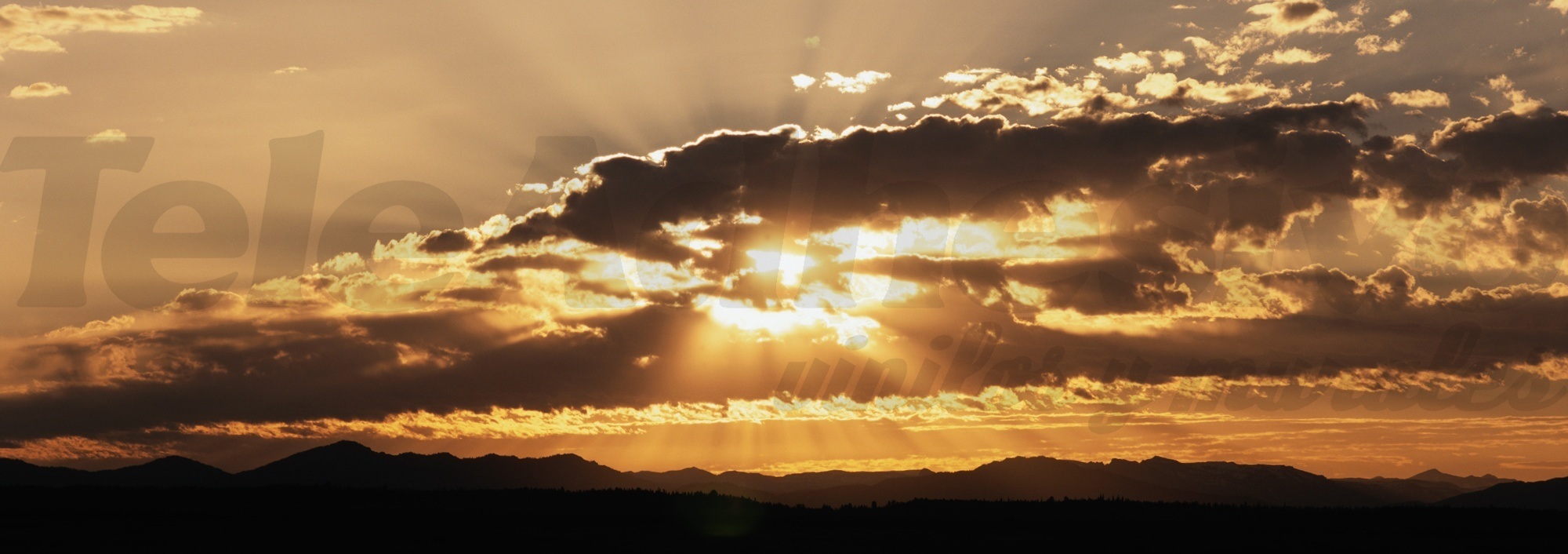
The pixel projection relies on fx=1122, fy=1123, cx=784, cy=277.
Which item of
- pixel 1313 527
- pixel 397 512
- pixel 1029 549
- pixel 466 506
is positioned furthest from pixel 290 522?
pixel 1313 527

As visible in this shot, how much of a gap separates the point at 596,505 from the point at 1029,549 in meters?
45.9

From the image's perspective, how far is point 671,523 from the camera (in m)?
94.1

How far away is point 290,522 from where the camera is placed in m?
87.1

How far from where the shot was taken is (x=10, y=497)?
328ft

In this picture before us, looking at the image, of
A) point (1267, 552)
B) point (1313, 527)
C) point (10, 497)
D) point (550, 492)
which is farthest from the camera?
point (550, 492)

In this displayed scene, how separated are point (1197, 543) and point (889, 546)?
2299cm

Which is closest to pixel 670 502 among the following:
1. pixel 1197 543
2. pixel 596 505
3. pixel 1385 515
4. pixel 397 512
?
pixel 596 505

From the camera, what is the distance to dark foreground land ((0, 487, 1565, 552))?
3083 inches

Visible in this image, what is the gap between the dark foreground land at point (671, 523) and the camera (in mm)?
78312

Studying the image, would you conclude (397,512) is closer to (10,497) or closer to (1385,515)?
(10,497)

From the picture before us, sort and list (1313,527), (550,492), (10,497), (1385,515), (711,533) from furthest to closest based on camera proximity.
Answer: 1. (550,492)
2. (1385,515)
3. (10,497)
4. (1313,527)
5. (711,533)

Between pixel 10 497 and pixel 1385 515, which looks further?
pixel 1385 515

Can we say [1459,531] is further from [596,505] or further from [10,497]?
[10,497]

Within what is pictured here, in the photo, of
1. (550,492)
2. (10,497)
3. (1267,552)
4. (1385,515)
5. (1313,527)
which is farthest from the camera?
(550,492)
